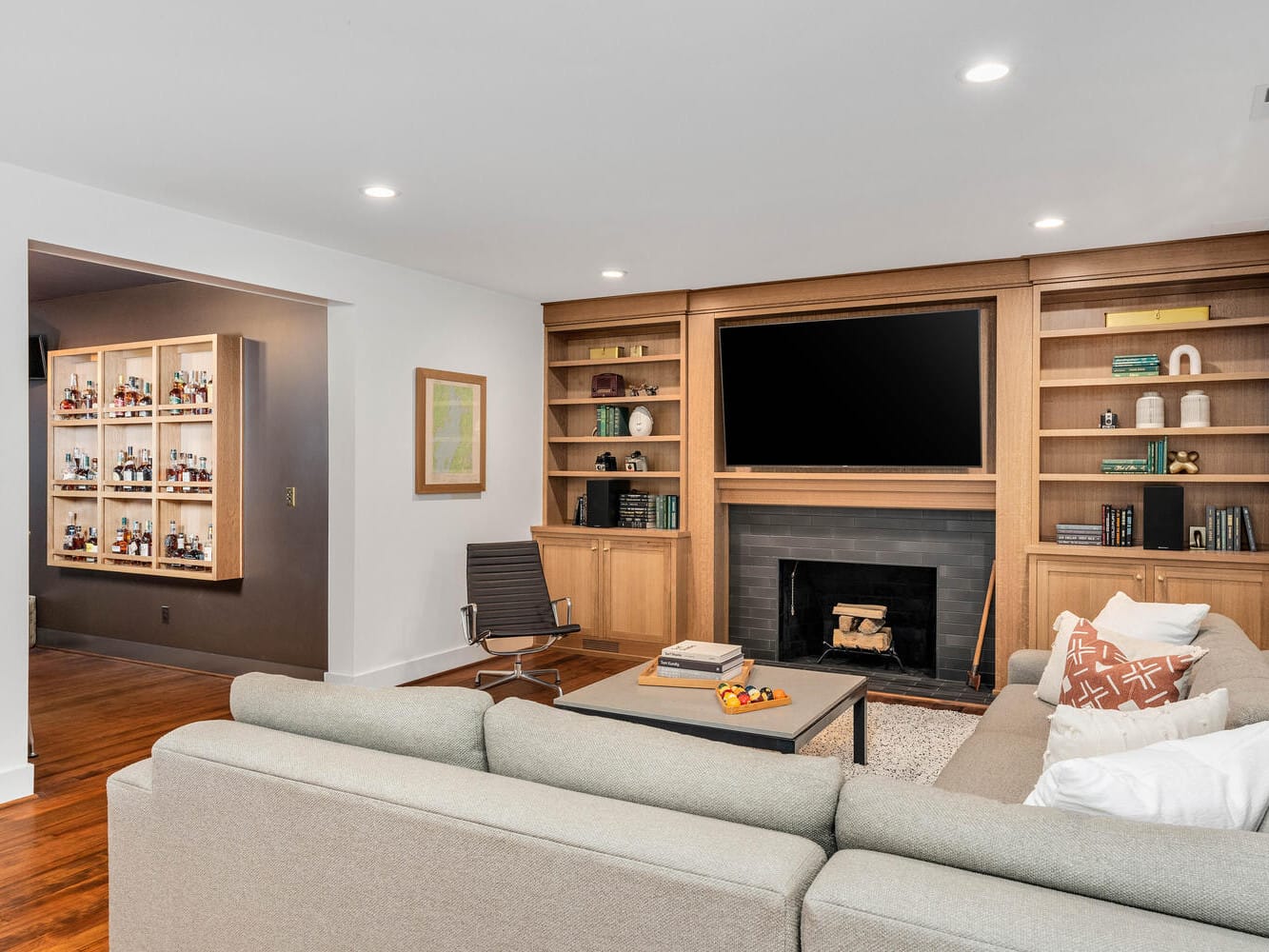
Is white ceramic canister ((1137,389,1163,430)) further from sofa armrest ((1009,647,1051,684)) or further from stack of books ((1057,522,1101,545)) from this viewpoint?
sofa armrest ((1009,647,1051,684))

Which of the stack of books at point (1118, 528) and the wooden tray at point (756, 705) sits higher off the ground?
the stack of books at point (1118, 528)

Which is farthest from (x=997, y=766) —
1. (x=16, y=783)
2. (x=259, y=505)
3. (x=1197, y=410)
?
(x=259, y=505)

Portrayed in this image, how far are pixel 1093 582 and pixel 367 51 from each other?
14.5 feet

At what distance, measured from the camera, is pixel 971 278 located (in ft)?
17.5

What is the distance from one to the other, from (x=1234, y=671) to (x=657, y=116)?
2448 millimetres

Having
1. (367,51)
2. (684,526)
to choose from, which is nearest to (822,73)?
(367,51)

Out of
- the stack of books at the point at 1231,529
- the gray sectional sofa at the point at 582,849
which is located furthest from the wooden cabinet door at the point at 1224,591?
the gray sectional sofa at the point at 582,849

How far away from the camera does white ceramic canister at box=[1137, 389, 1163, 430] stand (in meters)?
5.00

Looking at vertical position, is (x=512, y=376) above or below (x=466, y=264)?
below

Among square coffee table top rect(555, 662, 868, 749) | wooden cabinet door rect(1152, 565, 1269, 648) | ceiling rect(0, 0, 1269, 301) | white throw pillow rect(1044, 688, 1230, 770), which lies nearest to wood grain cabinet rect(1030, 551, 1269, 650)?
wooden cabinet door rect(1152, 565, 1269, 648)

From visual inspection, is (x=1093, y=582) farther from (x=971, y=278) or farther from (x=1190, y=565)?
(x=971, y=278)

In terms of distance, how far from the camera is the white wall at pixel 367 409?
3.62m

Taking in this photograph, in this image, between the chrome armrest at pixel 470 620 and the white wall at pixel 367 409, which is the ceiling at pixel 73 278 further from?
the chrome armrest at pixel 470 620

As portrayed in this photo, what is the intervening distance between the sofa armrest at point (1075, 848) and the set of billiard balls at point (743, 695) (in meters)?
1.93
